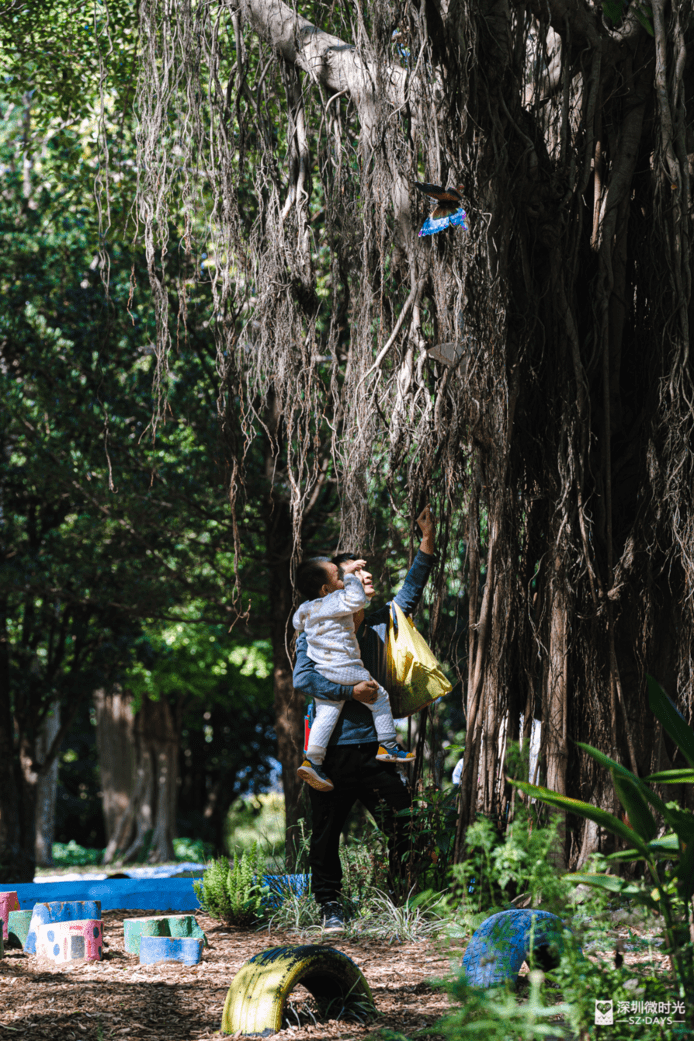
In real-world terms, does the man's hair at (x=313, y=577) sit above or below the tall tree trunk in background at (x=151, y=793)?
above

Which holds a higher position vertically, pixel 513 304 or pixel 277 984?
pixel 513 304

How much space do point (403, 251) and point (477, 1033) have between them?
3181 millimetres

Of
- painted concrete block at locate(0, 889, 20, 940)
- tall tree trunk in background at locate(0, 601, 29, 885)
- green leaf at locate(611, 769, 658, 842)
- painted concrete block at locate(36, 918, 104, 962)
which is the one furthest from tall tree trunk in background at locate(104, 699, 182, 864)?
green leaf at locate(611, 769, 658, 842)

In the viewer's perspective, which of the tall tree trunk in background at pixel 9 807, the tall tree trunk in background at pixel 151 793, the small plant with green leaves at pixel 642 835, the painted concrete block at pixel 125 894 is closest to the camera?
the small plant with green leaves at pixel 642 835

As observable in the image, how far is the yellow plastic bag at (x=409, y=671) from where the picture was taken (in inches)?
167

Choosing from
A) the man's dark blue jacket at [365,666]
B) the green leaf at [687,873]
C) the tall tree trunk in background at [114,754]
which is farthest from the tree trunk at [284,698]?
the tall tree trunk in background at [114,754]

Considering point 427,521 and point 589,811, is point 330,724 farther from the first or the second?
point 589,811

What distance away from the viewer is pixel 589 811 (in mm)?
2363

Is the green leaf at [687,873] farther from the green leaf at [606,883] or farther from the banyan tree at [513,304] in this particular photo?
the banyan tree at [513,304]

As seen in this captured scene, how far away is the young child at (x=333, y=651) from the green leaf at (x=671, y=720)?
1530mm

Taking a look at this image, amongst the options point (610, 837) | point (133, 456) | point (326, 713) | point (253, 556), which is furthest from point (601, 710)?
point (133, 456)

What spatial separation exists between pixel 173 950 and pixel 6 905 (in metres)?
1.12

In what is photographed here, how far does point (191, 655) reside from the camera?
15.0m

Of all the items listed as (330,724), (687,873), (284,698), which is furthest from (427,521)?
(284,698)
